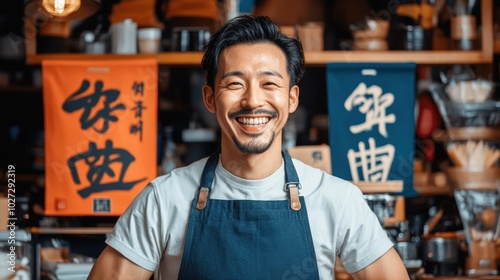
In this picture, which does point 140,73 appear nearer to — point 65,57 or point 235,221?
point 65,57

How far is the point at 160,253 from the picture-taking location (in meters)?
2.43

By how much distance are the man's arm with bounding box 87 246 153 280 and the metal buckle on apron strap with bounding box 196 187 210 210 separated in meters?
0.25

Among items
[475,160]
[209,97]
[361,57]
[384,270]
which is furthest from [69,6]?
[475,160]

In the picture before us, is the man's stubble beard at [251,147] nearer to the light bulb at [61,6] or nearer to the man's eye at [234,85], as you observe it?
the man's eye at [234,85]

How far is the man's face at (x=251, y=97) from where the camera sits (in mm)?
2378

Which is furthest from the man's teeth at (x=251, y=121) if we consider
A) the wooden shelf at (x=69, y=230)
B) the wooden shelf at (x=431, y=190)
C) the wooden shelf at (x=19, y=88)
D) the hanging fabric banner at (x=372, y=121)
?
the wooden shelf at (x=19, y=88)

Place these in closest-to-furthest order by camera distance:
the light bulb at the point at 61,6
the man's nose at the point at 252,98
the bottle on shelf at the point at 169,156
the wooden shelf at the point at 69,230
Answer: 1. the man's nose at the point at 252,98
2. the light bulb at the point at 61,6
3. the wooden shelf at the point at 69,230
4. the bottle on shelf at the point at 169,156

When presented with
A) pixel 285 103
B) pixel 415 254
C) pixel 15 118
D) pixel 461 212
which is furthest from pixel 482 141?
pixel 15 118

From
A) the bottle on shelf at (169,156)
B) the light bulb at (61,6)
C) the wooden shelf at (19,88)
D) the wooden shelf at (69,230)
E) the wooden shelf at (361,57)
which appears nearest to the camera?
the light bulb at (61,6)

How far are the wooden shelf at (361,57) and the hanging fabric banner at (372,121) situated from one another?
0.12m

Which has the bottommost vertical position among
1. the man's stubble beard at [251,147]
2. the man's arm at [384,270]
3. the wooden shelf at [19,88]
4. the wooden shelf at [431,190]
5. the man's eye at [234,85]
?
the man's arm at [384,270]

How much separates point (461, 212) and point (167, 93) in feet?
6.66

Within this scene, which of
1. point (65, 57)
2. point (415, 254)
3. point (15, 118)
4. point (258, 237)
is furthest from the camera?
point (15, 118)

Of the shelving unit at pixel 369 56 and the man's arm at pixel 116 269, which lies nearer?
the man's arm at pixel 116 269
